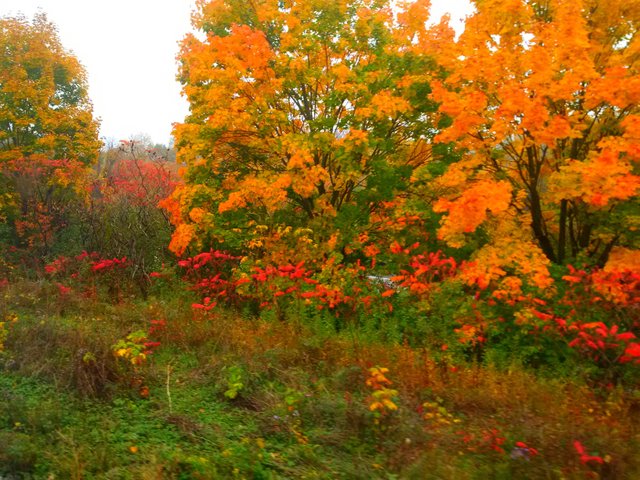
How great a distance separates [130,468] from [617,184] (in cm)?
713

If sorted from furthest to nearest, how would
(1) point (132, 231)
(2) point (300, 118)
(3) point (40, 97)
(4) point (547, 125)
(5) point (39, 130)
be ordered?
(5) point (39, 130)
(3) point (40, 97)
(1) point (132, 231)
(2) point (300, 118)
(4) point (547, 125)

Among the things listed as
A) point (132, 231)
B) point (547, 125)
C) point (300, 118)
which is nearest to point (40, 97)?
point (132, 231)

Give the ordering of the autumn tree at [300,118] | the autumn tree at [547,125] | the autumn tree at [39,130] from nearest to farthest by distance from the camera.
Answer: the autumn tree at [547,125]
the autumn tree at [300,118]
the autumn tree at [39,130]

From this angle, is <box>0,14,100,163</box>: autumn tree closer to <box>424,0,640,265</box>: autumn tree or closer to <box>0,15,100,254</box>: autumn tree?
<box>0,15,100,254</box>: autumn tree

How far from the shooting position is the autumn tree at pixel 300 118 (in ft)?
32.1

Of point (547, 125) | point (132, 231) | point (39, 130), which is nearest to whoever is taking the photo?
point (547, 125)

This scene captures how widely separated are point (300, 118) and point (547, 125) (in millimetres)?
5280

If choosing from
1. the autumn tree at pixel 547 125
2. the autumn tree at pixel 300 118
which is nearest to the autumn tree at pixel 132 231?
the autumn tree at pixel 300 118

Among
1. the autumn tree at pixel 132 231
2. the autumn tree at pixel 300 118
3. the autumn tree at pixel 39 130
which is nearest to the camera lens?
the autumn tree at pixel 300 118

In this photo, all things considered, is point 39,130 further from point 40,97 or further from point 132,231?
point 132,231

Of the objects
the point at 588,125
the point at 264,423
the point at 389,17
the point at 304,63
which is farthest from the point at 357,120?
the point at 264,423

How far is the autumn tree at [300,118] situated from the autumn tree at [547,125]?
1.20 meters

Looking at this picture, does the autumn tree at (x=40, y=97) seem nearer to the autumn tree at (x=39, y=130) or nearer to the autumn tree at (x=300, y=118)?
the autumn tree at (x=39, y=130)

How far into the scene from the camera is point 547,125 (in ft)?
26.8
